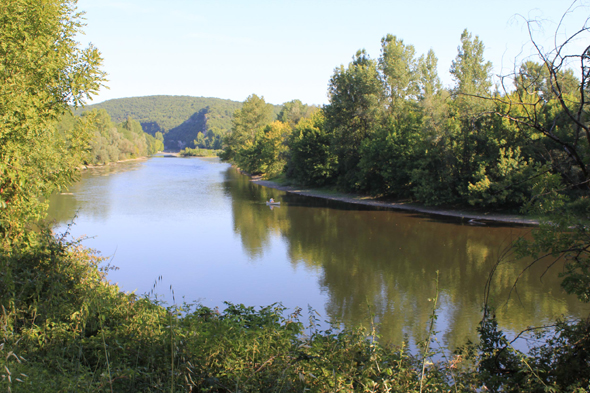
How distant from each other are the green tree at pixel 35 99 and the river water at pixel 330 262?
105 inches

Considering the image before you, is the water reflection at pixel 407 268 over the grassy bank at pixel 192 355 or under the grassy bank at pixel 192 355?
under

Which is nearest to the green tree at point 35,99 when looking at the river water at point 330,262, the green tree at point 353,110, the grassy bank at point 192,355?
the grassy bank at point 192,355

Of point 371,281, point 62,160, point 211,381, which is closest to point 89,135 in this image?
point 62,160

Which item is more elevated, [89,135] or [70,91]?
[70,91]

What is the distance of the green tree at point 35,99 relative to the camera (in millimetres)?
6492

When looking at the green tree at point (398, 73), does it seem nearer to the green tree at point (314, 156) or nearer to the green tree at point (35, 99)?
the green tree at point (314, 156)

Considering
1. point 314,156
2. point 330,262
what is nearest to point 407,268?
point 330,262

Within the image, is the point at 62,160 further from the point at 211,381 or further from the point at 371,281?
the point at 371,281

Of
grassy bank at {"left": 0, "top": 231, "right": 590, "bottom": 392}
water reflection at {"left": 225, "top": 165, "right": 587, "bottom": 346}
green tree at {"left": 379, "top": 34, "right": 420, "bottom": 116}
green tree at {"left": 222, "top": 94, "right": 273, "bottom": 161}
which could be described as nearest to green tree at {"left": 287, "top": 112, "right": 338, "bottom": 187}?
green tree at {"left": 379, "top": 34, "right": 420, "bottom": 116}

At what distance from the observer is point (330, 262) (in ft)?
55.3

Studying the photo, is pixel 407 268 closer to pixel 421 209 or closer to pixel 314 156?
pixel 421 209

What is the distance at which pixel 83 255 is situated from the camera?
7.79 m

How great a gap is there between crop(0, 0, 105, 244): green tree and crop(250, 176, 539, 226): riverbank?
21.8 meters

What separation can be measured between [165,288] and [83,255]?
538 cm
